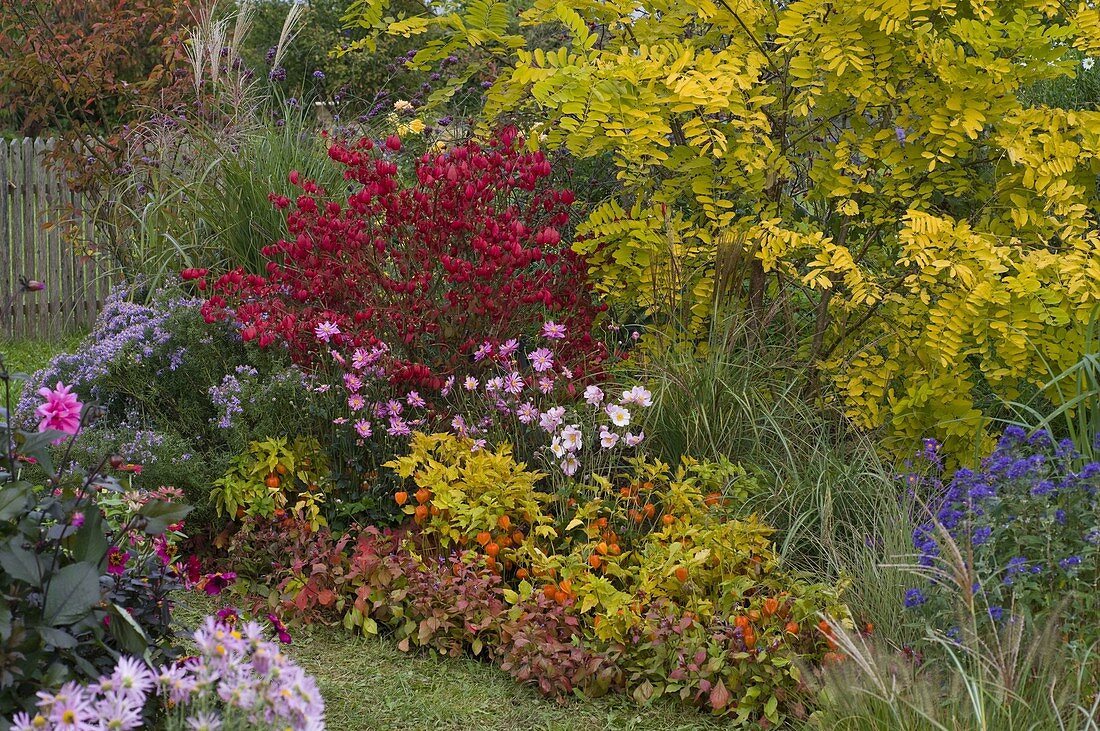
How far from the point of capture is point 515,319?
4.64 metres

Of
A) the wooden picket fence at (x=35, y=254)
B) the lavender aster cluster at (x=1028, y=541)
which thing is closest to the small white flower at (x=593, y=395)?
the lavender aster cluster at (x=1028, y=541)

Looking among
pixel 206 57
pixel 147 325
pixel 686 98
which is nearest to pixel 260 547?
pixel 147 325

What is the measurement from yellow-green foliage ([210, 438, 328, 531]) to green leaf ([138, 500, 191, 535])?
152 cm

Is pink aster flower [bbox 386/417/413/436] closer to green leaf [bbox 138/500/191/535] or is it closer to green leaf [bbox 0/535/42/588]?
green leaf [bbox 138/500/191/535]

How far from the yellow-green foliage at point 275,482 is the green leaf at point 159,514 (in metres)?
1.52

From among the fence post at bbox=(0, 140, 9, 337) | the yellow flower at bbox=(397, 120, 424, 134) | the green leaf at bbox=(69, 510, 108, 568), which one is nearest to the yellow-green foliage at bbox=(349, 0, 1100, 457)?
the yellow flower at bbox=(397, 120, 424, 134)

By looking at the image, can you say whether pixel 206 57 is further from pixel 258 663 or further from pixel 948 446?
pixel 258 663

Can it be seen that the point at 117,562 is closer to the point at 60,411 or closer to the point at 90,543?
the point at 90,543

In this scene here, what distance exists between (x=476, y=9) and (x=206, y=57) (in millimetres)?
2975

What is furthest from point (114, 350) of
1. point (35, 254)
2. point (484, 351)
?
point (35, 254)

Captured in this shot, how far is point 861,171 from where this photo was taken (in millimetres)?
4551

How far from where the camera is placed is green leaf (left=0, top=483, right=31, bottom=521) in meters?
2.22

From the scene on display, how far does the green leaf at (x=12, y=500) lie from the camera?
87.6 inches

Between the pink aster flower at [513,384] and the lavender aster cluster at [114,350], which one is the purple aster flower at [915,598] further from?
the lavender aster cluster at [114,350]
